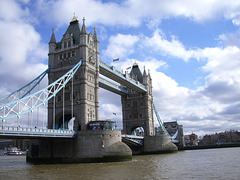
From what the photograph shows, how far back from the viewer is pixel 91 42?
4978cm

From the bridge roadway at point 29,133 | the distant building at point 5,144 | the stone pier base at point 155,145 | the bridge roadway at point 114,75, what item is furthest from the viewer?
the distant building at point 5,144

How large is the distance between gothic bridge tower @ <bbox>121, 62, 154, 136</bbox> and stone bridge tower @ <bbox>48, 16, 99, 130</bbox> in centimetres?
2902

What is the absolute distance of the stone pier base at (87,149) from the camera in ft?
127

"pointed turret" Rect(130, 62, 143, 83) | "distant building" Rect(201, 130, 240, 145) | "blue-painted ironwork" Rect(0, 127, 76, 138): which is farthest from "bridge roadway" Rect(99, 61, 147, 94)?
"distant building" Rect(201, 130, 240, 145)

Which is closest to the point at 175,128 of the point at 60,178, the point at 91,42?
the point at 91,42

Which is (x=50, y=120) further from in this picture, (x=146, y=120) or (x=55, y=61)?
(x=146, y=120)

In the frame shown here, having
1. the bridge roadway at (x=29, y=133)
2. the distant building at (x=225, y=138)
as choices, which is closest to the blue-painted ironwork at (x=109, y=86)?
the bridge roadway at (x=29, y=133)

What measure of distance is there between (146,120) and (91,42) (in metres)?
32.8

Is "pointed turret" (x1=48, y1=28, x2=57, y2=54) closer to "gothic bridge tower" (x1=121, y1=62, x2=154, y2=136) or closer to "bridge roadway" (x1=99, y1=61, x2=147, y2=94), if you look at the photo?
"bridge roadway" (x1=99, y1=61, x2=147, y2=94)

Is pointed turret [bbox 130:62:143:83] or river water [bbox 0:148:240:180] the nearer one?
river water [bbox 0:148:240:180]

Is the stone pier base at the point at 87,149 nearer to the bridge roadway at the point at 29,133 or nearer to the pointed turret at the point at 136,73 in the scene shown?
the bridge roadway at the point at 29,133

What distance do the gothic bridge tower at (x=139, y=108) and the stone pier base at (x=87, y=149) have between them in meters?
33.8

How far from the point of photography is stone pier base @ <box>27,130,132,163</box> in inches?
1521

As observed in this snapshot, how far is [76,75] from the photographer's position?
4694cm
